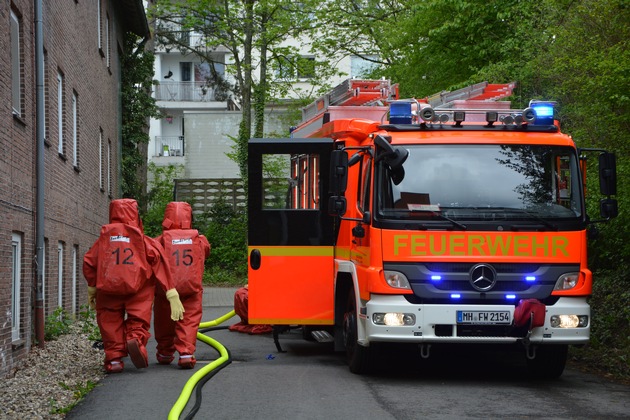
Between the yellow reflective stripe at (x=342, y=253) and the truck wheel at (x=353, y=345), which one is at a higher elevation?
the yellow reflective stripe at (x=342, y=253)

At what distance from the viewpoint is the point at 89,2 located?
72.0ft

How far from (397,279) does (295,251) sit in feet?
8.24

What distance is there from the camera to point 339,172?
10867 millimetres

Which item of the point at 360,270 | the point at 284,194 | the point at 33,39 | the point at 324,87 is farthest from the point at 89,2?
the point at 324,87

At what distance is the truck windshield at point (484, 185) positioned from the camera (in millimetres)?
10773

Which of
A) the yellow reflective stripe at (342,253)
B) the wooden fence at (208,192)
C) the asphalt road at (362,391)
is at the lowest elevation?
the asphalt road at (362,391)

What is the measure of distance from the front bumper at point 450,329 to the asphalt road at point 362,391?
1.66ft

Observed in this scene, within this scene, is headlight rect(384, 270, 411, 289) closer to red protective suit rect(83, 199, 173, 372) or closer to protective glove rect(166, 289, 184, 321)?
protective glove rect(166, 289, 184, 321)

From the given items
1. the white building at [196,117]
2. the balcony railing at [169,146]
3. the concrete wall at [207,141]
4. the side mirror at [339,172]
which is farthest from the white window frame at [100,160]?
the balcony railing at [169,146]

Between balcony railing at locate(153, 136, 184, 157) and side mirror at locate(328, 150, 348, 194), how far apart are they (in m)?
43.8

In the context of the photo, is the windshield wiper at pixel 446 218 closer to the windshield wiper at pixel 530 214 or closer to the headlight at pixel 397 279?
the windshield wiper at pixel 530 214

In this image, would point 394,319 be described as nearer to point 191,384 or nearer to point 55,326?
point 191,384

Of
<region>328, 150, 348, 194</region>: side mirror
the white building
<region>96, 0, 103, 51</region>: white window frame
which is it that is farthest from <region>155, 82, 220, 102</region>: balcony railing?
<region>328, 150, 348, 194</region>: side mirror

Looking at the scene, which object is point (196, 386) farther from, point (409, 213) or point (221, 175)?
point (221, 175)
